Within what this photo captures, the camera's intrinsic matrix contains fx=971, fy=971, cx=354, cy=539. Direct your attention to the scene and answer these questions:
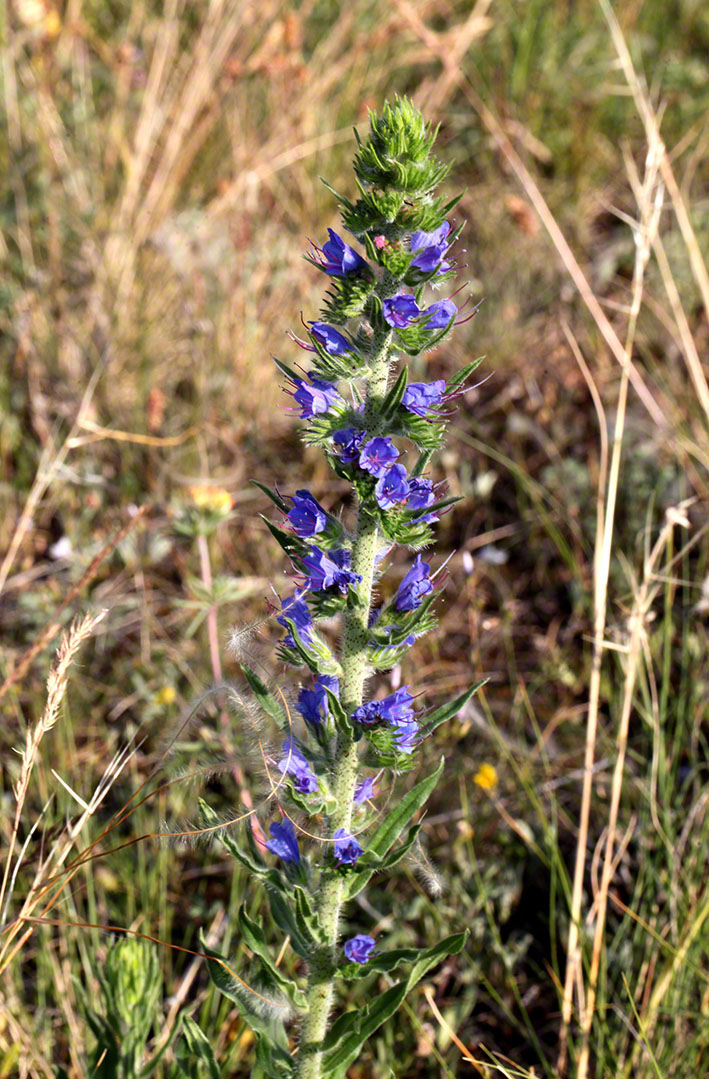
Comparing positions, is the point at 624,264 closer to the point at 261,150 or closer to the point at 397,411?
the point at 261,150

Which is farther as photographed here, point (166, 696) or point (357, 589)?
point (166, 696)

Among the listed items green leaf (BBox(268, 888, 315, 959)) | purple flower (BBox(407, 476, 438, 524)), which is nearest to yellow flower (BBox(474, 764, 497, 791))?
green leaf (BBox(268, 888, 315, 959))

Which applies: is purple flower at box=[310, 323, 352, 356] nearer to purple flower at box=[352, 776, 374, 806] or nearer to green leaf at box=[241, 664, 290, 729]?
green leaf at box=[241, 664, 290, 729]

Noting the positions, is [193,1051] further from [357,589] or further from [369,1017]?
[357,589]

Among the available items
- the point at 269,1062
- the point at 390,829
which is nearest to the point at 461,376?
the point at 390,829

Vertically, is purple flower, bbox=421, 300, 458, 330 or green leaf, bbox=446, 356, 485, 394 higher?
purple flower, bbox=421, 300, 458, 330

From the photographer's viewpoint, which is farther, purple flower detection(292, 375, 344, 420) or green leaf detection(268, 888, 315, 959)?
green leaf detection(268, 888, 315, 959)
